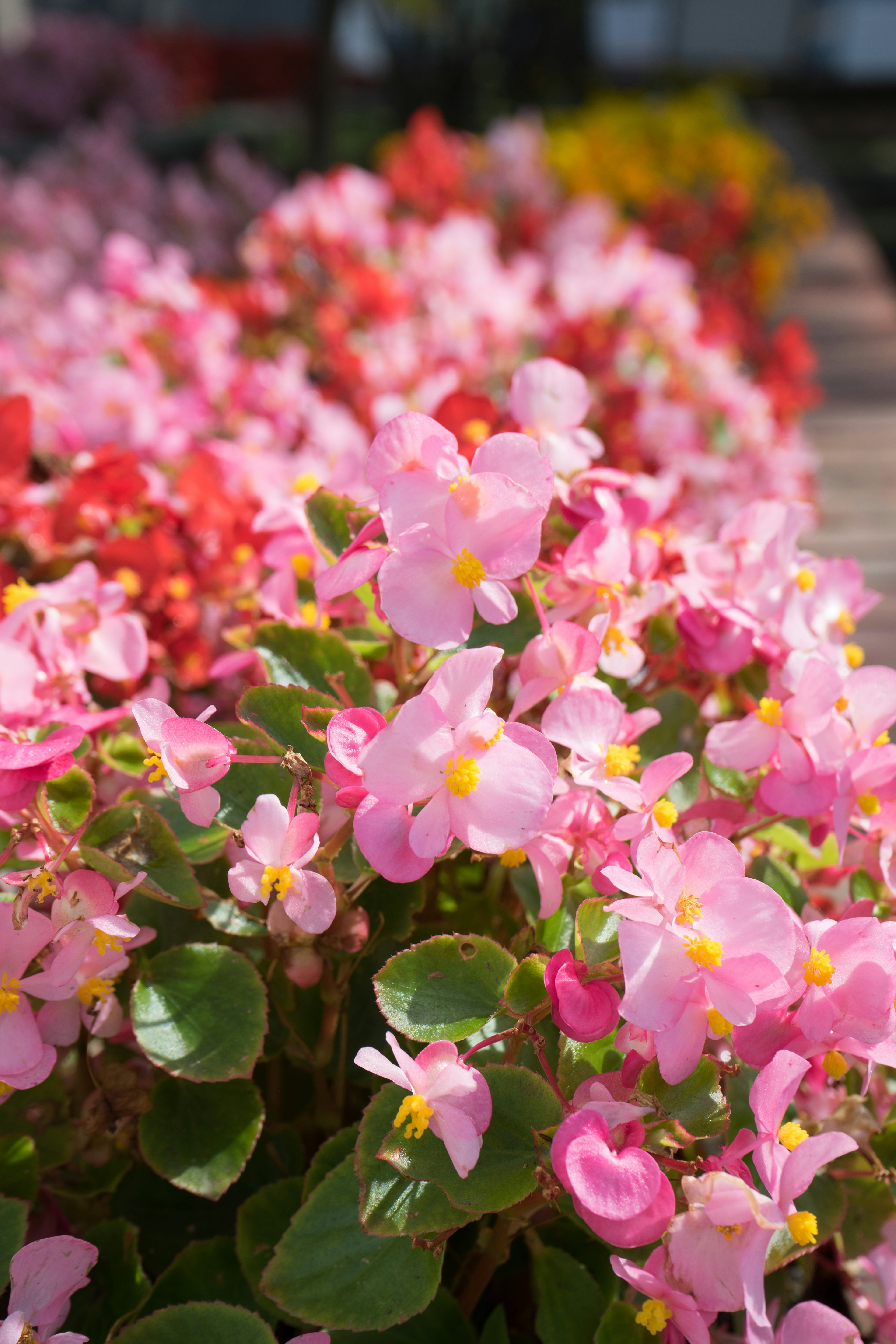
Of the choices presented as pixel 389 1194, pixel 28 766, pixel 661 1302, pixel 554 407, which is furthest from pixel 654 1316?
pixel 554 407

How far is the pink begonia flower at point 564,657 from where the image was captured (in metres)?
0.45

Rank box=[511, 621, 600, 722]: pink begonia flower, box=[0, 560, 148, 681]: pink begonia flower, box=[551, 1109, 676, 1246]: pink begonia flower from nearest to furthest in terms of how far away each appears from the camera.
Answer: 1. box=[551, 1109, 676, 1246]: pink begonia flower
2. box=[511, 621, 600, 722]: pink begonia flower
3. box=[0, 560, 148, 681]: pink begonia flower

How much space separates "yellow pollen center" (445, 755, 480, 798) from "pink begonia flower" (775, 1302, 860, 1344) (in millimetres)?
236

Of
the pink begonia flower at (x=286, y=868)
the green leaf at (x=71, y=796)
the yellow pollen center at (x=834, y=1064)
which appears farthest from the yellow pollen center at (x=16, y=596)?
the yellow pollen center at (x=834, y=1064)

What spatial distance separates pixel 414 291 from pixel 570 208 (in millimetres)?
1011

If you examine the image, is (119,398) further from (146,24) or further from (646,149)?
(146,24)

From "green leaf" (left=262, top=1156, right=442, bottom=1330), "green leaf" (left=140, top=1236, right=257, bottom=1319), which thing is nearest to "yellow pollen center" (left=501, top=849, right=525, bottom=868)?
"green leaf" (left=262, top=1156, right=442, bottom=1330)

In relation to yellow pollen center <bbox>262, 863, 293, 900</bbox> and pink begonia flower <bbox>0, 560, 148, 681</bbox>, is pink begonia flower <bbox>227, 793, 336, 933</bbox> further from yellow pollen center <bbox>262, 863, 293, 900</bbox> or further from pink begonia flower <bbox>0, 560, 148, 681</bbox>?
pink begonia flower <bbox>0, 560, 148, 681</bbox>

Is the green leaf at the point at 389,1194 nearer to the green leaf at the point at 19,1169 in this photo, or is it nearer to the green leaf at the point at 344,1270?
the green leaf at the point at 344,1270

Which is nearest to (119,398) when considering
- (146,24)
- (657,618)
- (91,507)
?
(91,507)

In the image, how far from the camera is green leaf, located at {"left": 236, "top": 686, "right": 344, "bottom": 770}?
460mm

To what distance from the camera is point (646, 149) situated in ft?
11.5

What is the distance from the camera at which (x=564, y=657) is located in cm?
45

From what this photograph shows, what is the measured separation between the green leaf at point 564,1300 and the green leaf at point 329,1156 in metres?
0.10
